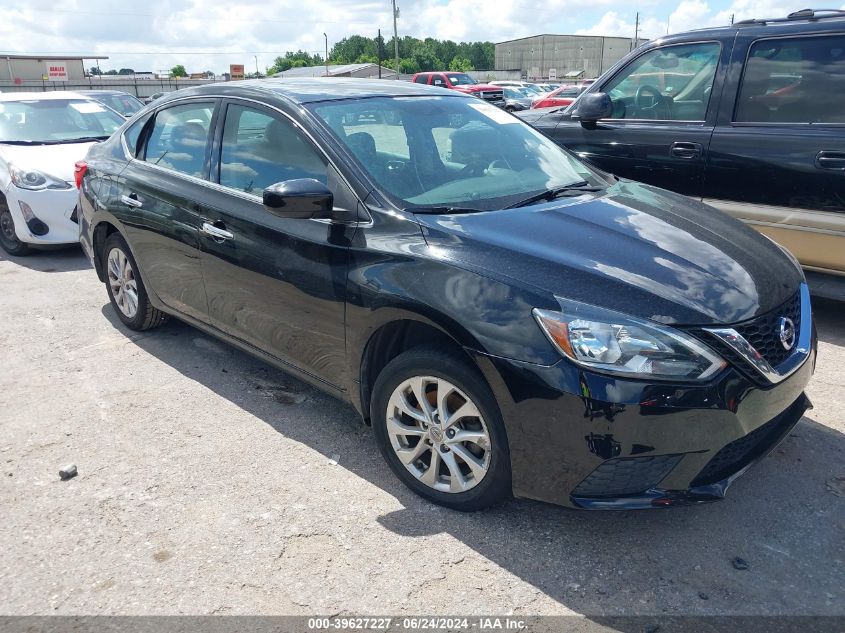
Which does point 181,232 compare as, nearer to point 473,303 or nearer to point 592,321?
point 473,303

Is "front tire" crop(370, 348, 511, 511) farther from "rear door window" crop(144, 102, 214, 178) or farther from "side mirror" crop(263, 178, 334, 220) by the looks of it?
"rear door window" crop(144, 102, 214, 178)

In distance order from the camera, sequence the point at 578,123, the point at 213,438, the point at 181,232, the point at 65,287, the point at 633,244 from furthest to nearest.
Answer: the point at 65,287
the point at 578,123
the point at 181,232
the point at 213,438
the point at 633,244

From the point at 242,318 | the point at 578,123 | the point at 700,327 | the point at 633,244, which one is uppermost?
the point at 578,123

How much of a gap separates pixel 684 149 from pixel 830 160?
3.11 ft

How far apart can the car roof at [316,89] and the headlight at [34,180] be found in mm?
3407

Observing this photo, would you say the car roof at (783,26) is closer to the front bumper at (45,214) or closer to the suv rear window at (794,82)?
the suv rear window at (794,82)

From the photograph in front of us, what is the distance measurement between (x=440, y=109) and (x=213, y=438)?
2112mm

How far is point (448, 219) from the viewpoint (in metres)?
3.07

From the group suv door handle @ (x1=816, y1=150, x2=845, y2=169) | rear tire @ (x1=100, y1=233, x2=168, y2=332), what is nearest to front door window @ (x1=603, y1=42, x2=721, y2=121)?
suv door handle @ (x1=816, y1=150, x2=845, y2=169)

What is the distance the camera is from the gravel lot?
258 cm

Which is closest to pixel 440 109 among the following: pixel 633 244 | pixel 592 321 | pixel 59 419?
pixel 633 244

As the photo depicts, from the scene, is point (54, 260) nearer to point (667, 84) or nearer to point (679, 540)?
point (667, 84)

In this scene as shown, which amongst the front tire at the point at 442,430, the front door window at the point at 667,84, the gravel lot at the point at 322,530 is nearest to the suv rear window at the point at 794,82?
the front door window at the point at 667,84

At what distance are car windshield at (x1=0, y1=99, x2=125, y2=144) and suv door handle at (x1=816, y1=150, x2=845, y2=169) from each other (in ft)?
24.1
